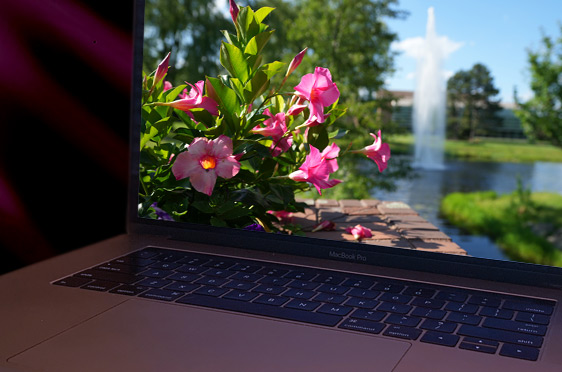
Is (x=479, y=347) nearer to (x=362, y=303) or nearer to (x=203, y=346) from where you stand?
(x=362, y=303)

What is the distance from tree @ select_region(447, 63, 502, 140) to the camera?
110 cm

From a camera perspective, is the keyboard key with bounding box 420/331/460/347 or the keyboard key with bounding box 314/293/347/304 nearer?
the keyboard key with bounding box 420/331/460/347

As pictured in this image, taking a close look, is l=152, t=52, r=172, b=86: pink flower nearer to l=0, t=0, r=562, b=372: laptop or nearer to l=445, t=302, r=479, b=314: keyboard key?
l=0, t=0, r=562, b=372: laptop

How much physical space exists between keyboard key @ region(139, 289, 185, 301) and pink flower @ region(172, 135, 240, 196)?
0.19 m

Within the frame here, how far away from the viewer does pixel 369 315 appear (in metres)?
0.59

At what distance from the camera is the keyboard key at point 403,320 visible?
1.87 ft

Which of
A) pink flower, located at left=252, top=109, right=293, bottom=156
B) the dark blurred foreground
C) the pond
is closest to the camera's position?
the dark blurred foreground

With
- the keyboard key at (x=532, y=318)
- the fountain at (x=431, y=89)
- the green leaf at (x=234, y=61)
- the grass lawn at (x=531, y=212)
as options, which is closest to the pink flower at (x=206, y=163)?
the green leaf at (x=234, y=61)

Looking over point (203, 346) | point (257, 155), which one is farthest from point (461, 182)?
point (203, 346)

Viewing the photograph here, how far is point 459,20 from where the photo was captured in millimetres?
1360

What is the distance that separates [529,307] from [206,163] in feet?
1.54

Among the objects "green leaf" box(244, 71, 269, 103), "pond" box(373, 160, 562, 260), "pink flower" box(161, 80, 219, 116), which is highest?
"green leaf" box(244, 71, 269, 103)

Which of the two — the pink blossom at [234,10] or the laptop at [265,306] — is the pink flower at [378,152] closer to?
the laptop at [265,306]

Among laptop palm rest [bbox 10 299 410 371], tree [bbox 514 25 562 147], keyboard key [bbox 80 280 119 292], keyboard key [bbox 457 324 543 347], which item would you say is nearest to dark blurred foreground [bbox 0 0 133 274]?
keyboard key [bbox 80 280 119 292]
